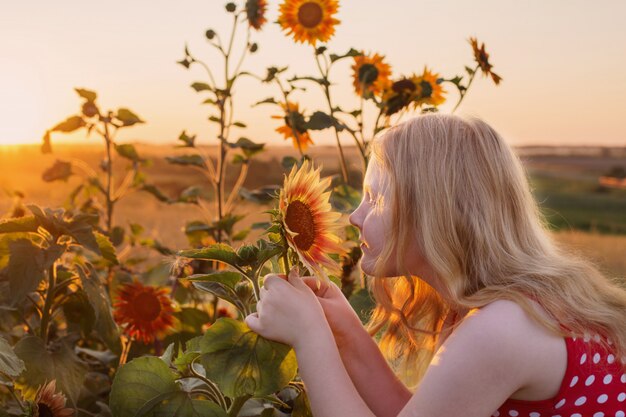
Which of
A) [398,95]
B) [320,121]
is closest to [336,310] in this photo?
[320,121]

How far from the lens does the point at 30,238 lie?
1629mm

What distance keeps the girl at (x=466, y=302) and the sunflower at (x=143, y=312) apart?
568mm

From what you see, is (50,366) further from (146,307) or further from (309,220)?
(309,220)

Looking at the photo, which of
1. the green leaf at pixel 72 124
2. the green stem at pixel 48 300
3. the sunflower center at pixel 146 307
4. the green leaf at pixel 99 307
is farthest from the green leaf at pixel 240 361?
the green leaf at pixel 72 124

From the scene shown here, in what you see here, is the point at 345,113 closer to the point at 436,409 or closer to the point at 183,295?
the point at 183,295

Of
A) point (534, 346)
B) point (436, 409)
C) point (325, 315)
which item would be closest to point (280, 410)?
point (325, 315)

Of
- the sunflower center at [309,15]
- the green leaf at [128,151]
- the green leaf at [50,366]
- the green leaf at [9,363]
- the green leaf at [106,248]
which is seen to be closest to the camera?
the green leaf at [9,363]

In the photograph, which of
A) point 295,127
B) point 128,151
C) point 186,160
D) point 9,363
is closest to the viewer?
point 9,363

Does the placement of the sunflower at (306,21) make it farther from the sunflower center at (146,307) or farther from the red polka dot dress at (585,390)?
the red polka dot dress at (585,390)

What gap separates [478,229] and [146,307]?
80cm

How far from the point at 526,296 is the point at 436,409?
0.23 m

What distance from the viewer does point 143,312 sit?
1840mm

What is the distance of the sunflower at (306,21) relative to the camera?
6.96 ft

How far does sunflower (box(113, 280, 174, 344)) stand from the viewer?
1840 mm
